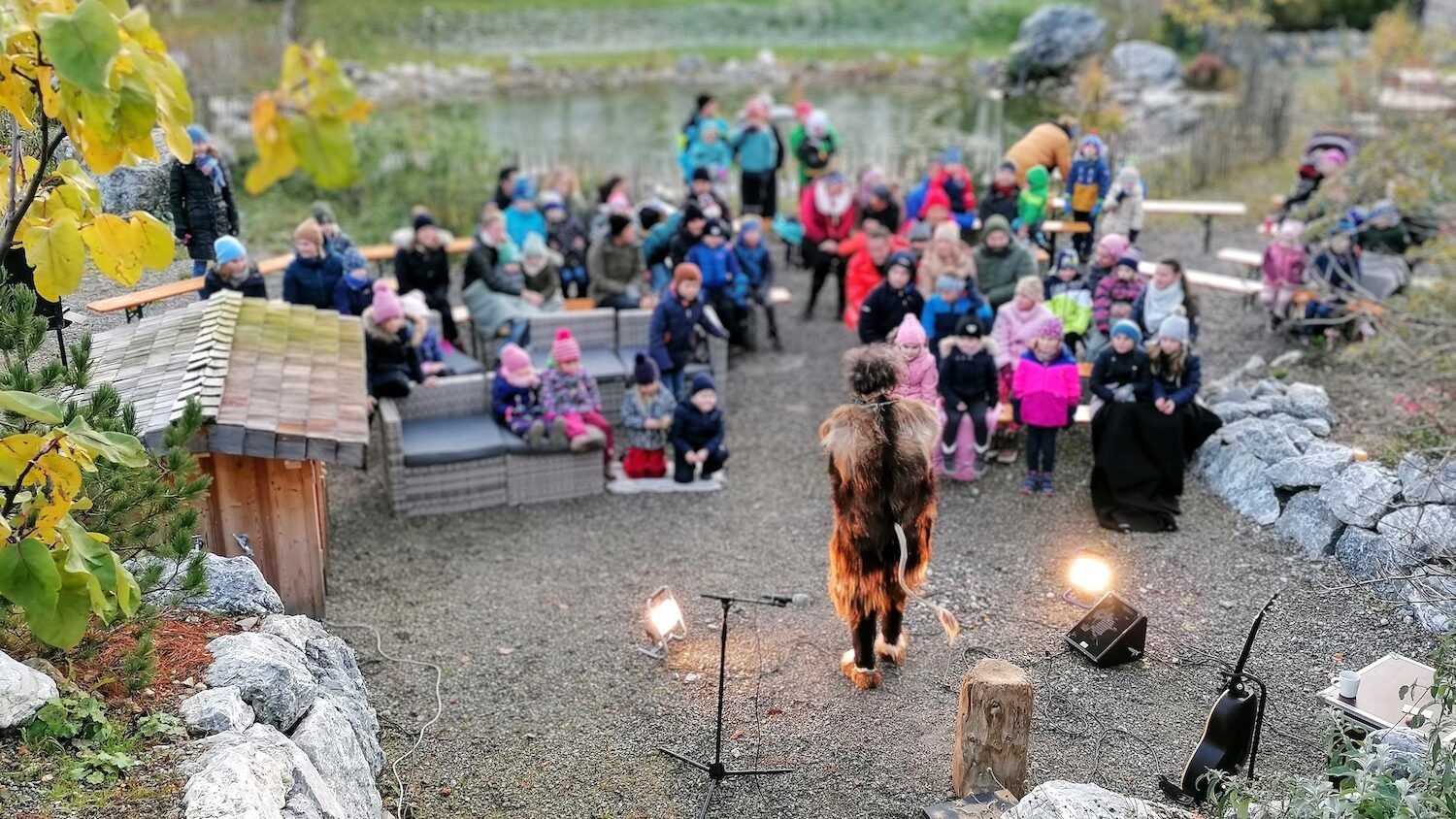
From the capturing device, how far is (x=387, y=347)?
823 centimetres

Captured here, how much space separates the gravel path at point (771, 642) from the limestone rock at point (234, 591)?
747mm

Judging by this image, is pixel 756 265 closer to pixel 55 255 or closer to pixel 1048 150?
pixel 1048 150

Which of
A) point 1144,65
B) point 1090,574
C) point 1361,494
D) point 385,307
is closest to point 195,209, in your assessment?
point 385,307

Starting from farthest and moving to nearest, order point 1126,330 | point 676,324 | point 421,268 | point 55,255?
point 421,268 < point 676,324 < point 1126,330 < point 55,255

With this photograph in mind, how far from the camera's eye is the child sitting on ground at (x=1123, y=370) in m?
8.09

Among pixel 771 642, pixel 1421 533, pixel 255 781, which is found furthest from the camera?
pixel 1421 533

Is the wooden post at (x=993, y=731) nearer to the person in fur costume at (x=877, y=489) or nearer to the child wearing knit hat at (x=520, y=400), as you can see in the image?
the person in fur costume at (x=877, y=489)

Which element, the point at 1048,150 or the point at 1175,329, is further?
the point at 1048,150

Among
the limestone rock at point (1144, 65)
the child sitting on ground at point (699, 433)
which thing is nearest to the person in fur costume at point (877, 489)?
the child sitting on ground at point (699, 433)

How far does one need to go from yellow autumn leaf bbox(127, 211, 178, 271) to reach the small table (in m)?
4.92

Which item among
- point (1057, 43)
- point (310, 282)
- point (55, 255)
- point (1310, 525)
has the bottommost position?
point (1310, 525)

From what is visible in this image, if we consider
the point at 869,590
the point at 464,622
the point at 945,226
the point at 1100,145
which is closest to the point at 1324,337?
the point at 1100,145

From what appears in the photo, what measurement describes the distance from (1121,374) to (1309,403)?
4.58ft

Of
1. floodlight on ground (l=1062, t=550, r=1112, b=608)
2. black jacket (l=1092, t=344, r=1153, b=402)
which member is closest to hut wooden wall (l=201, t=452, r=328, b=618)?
floodlight on ground (l=1062, t=550, r=1112, b=608)
